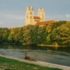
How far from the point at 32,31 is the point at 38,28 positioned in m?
2.85

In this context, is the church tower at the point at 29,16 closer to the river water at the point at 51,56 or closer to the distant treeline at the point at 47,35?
the distant treeline at the point at 47,35

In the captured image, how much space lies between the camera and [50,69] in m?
21.7

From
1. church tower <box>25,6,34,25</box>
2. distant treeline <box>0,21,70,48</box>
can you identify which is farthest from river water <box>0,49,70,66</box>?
church tower <box>25,6,34,25</box>

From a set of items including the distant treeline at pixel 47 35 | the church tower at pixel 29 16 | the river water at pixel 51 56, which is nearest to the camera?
the river water at pixel 51 56

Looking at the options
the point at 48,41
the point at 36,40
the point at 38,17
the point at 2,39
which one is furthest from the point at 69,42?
the point at 38,17

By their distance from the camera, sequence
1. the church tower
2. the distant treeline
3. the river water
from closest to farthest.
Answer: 1. the river water
2. the distant treeline
3. the church tower

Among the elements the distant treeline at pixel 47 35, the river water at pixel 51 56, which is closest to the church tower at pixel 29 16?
the distant treeline at pixel 47 35

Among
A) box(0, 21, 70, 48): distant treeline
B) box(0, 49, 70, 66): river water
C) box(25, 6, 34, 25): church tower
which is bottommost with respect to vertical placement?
box(0, 49, 70, 66): river water

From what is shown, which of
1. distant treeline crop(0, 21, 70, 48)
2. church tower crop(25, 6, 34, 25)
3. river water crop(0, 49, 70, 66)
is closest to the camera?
river water crop(0, 49, 70, 66)

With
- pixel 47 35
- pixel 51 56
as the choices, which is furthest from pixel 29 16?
pixel 51 56

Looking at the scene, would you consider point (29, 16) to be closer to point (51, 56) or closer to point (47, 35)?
point (47, 35)

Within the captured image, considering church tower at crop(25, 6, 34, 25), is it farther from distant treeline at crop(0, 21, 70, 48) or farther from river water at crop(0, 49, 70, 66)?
river water at crop(0, 49, 70, 66)

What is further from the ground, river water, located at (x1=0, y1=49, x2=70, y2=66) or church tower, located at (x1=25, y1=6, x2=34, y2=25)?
church tower, located at (x1=25, y1=6, x2=34, y2=25)

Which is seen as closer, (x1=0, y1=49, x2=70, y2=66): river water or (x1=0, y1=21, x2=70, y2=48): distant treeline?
(x1=0, y1=49, x2=70, y2=66): river water
